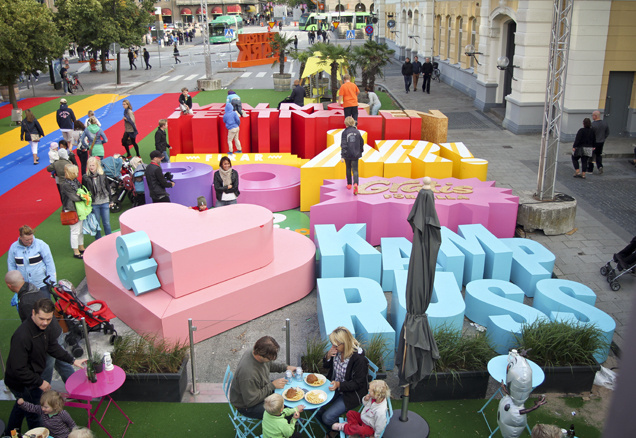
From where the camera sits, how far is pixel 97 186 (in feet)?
37.1

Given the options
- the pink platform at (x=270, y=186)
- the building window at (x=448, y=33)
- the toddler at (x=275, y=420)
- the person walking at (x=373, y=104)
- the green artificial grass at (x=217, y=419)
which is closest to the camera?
the toddler at (x=275, y=420)

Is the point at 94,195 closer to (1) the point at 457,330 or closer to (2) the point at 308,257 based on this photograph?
(2) the point at 308,257

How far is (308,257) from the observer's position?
10.4 metres

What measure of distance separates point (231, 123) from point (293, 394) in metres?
11.3

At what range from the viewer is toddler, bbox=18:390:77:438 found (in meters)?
5.90

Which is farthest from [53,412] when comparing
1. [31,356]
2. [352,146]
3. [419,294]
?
[352,146]

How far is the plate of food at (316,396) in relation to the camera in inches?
256

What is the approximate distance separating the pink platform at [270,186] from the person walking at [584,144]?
7687mm

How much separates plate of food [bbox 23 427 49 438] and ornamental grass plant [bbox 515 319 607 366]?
5746 millimetres

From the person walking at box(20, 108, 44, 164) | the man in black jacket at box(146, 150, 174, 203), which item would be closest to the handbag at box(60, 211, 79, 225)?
the man in black jacket at box(146, 150, 174, 203)

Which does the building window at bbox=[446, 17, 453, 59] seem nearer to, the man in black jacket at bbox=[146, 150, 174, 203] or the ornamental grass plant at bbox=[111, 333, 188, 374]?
the man in black jacket at bbox=[146, 150, 174, 203]

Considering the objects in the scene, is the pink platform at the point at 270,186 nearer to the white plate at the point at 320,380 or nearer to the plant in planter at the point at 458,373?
the plant in planter at the point at 458,373

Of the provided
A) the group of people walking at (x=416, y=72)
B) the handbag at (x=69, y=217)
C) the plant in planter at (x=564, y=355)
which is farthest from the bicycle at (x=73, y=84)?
the plant in planter at (x=564, y=355)

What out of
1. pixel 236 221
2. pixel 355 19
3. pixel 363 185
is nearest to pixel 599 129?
pixel 363 185
